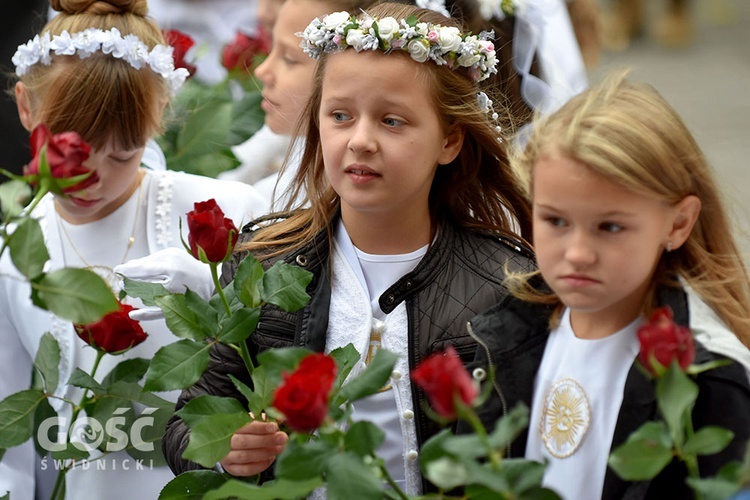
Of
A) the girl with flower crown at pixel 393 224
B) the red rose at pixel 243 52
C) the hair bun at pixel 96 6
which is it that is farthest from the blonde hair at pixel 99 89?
the red rose at pixel 243 52

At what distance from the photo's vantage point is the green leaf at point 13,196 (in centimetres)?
177

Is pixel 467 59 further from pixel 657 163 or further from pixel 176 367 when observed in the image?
pixel 176 367

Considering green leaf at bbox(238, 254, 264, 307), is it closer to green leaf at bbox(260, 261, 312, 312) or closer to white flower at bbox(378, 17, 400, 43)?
green leaf at bbox(260, 261, 312, 312)

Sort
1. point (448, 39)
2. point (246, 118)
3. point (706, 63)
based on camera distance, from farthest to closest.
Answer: point (706, 63) < point (246, 118) < point (448, 39)

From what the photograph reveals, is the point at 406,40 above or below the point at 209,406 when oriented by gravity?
above

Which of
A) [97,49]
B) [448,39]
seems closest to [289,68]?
[97,49]

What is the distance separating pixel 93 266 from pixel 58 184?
3.89 ft

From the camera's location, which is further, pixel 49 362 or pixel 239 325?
pixel 49 362

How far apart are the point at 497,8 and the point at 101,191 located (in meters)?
1.56

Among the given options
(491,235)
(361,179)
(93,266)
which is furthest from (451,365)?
(93,266)

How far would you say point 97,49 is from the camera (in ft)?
9.42

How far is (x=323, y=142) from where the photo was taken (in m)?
2.34

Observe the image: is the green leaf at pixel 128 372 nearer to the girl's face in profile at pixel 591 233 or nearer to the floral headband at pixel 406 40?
the floral headband at pixel 406 40

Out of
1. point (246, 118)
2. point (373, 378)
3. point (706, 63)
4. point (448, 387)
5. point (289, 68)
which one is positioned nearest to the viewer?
point (448, 387)
